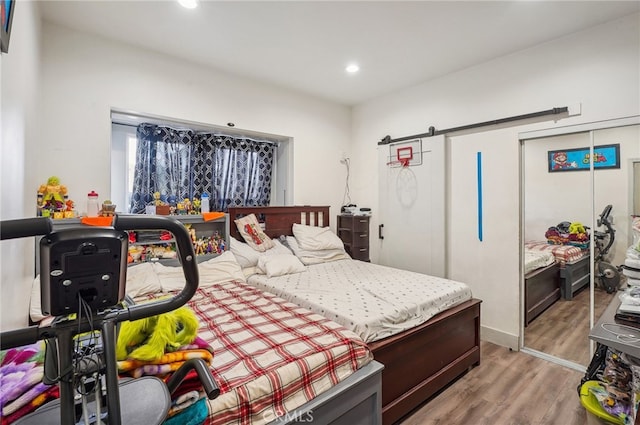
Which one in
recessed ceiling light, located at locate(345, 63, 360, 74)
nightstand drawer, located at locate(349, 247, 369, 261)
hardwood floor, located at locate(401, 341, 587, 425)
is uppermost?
recessed ceiling light, located at locate(345, 63, 360, 74)

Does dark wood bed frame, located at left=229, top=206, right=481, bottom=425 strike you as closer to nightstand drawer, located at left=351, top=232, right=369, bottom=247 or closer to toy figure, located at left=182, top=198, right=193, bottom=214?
nightstand drawer, located at left=351, top=232, right=369, bottom=247

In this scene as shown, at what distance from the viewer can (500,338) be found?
116 inches

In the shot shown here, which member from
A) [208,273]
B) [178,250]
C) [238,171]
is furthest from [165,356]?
[238,171]

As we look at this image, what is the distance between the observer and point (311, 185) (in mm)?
4008

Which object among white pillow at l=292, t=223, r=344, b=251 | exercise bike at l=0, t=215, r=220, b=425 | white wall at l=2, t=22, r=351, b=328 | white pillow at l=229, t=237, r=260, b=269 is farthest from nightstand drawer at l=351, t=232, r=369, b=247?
exercise bike at l=0, t=215, r=220, b=425

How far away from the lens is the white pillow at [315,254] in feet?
11.2

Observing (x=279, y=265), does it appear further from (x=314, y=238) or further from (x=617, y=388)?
(x=617, y=388)

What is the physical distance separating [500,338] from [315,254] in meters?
2.05

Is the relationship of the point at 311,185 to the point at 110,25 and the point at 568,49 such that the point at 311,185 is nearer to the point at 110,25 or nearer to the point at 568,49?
the point at 110,25

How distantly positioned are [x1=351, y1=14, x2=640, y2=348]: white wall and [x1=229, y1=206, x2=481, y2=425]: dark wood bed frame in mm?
677

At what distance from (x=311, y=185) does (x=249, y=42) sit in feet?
6.05

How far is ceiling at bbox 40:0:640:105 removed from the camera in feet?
7.14

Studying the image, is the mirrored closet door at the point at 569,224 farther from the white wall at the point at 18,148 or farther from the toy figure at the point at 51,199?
the toy figure at the point at 51,199

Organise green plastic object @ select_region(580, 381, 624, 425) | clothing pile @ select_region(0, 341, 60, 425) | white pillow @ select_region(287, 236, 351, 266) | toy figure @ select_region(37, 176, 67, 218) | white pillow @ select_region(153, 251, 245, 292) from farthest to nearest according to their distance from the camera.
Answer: white pillow @ select_region(287, 236, 351, 266) → white pillow @ select_region(153, 251, 245, 292) → toy figure @ select_region(37, 176, 67, 218) → green plastic object @ select_region(580, 381, 624, 425) → clothing pile @ select_region(0, 341, 60, 425)
